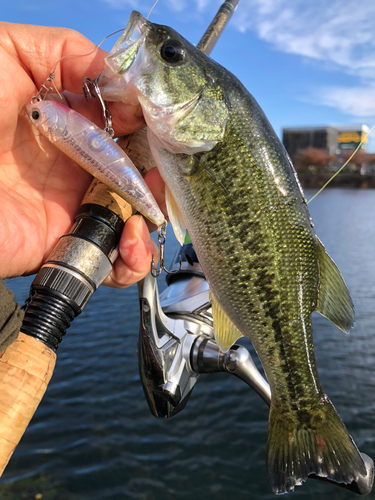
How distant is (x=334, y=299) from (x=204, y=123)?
1233 millimetres

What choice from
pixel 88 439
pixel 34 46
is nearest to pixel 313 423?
pixel 34 46

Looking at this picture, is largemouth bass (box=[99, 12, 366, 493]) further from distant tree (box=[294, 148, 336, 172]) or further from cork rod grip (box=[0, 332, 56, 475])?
distant tree (box=[294, 148, 336, 172])

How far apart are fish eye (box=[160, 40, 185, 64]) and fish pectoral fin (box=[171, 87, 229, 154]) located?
0.72 feet

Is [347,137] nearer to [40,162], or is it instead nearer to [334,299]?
[334,299]

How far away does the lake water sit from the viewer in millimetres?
4695

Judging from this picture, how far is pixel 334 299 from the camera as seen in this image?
2.14 metres

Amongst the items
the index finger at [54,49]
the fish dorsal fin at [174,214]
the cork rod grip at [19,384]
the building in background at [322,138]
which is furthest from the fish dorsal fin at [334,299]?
the building in background at [322,138]

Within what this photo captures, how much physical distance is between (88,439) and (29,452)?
80 centimetres

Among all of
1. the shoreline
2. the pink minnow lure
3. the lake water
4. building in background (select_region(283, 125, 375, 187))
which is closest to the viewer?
the pink minnow lure

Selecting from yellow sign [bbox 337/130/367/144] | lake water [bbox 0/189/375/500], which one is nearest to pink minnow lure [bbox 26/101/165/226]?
lake water [bbox 0/189/375/500]

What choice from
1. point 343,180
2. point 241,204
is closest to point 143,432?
point 241,204

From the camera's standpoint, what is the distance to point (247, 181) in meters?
1.95

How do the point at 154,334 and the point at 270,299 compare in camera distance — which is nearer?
the point at 270,299

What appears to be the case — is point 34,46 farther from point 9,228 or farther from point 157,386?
point 157,386
